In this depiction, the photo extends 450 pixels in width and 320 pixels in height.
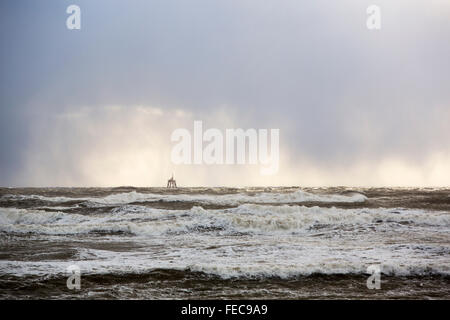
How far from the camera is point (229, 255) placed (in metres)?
10.5

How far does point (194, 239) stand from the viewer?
539 inches

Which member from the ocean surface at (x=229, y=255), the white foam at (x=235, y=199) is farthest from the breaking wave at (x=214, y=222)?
the white foam at (x=235, y=199)

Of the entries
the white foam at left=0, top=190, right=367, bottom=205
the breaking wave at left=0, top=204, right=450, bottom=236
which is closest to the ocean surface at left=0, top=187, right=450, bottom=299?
the breaking wave at left=0, top=204, right=450, bottom=236

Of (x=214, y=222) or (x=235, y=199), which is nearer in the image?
(x=214, y=222)

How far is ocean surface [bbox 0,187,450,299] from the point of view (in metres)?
7.66

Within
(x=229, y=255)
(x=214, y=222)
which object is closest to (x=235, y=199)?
(x=214, y=222)

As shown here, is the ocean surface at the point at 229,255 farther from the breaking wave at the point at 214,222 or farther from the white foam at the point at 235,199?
the white foam at the point at 235,199

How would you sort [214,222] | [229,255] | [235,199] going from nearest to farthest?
[229,255] → [214,222] → [235,199]

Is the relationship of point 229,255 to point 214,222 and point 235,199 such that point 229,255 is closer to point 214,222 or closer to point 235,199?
point 214,222

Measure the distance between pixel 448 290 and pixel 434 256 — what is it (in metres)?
2.63

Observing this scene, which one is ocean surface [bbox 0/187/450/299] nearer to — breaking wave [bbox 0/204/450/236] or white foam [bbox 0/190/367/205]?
breaking wave [bbox 0/204/450/236]

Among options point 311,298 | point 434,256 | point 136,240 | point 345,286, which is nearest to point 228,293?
point 311,298

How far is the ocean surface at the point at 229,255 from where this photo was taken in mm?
7664
